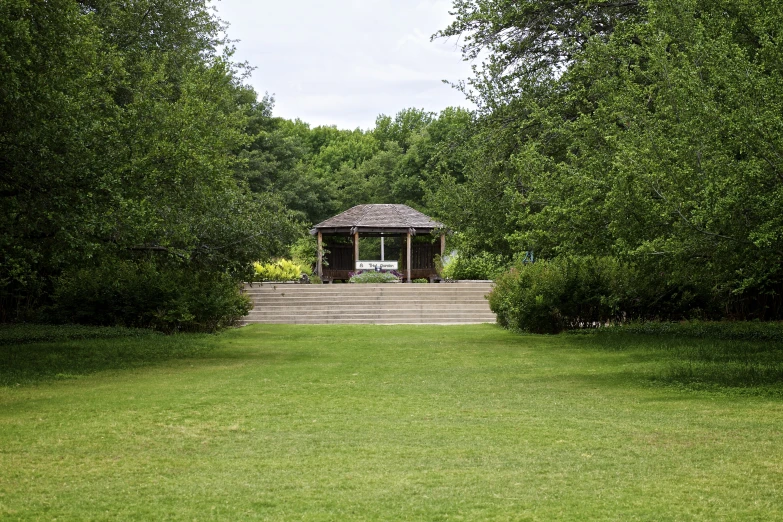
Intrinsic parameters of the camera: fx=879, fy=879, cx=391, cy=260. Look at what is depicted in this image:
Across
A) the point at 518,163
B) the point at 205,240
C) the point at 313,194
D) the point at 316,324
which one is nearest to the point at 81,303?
the point at 205,240

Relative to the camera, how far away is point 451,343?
18.9m

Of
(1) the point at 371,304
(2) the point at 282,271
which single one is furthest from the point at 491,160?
(2) the point at 282,271

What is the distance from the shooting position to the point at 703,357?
1500cm

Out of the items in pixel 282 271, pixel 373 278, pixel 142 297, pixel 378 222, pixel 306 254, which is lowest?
pixel 142 297

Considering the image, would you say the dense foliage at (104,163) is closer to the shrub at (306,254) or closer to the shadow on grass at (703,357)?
the shadow on grass at (703,357)

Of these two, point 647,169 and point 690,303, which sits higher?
point 647,169

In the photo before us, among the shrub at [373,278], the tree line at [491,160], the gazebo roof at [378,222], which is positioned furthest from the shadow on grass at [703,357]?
the gazebo roof at [378,222]

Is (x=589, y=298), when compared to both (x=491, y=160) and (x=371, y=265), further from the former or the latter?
(x=371, y=265)

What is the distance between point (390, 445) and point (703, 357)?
8.85m

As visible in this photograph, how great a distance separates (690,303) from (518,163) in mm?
8235

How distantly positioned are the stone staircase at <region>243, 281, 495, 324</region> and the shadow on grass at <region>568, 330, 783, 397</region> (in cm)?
816

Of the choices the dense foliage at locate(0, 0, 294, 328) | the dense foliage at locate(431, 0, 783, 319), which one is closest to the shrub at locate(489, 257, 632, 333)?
the dense foliage at locate(431, 0, 783, 319)

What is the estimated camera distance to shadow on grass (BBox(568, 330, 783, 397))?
12082 mm

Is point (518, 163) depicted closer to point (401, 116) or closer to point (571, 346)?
point (571, 346)
